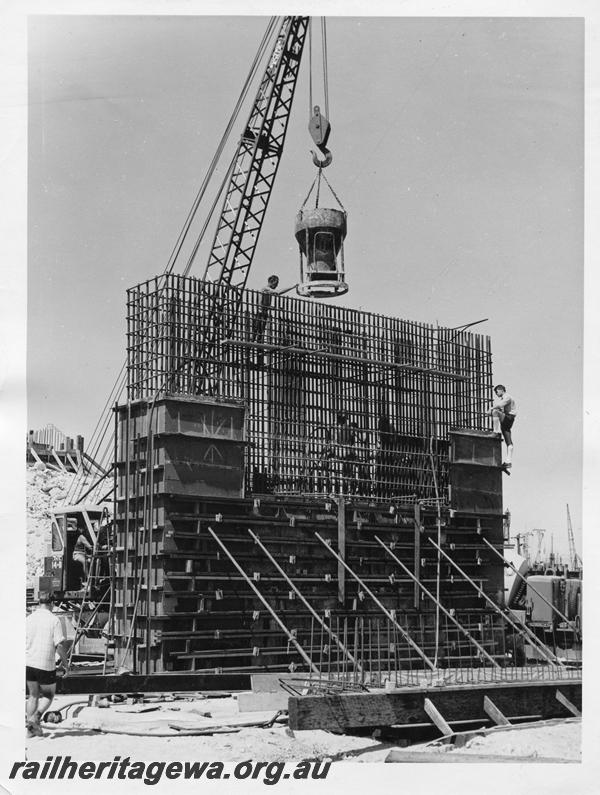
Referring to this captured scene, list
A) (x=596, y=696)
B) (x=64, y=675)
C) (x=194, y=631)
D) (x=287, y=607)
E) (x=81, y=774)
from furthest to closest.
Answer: (x=287, y=607)
(x=194, y=631)
(x=64, y=675)
(x=596, y=696)
(x=81, y=774)

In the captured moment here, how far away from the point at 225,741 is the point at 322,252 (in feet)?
50.4

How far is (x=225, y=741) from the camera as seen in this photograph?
1694 centimetres

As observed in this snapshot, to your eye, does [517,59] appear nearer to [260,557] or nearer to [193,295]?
[193,295]

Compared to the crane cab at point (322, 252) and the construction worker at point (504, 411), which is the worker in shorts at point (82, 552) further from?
the construction worker at point (504, 411)

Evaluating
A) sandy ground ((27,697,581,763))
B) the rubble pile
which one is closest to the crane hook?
sandy ground ((27,697,581,763))

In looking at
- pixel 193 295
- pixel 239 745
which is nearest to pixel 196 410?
pixel 193 295

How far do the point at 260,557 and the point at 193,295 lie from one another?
21.3 ft

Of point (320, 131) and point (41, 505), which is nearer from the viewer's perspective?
point (320, 131)

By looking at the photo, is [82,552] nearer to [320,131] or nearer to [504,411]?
[504,411]

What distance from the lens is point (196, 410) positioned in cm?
2525

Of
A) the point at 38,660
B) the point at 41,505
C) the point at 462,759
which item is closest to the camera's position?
the point at 462,759

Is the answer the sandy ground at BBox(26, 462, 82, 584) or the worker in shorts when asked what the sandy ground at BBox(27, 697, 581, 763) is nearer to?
the worker in shorts

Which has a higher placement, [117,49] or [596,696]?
[117,49]

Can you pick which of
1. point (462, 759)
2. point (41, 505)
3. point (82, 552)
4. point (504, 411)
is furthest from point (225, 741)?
point (41, 505)
